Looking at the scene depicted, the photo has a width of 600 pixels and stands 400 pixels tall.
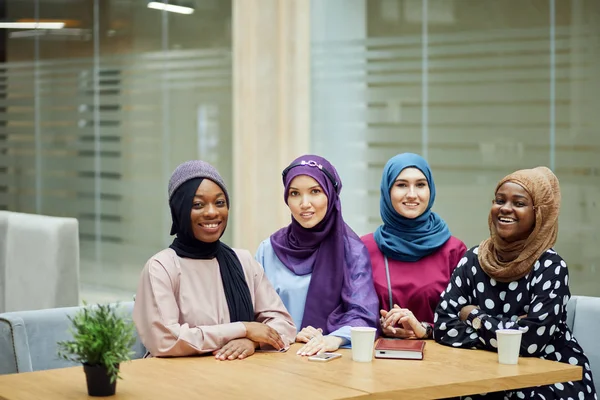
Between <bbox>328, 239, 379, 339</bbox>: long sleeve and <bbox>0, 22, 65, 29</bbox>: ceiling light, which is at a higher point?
<bbox>0, 22, 65, 29</bbox>: ceiling light

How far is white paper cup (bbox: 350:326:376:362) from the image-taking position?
3203 millimetres

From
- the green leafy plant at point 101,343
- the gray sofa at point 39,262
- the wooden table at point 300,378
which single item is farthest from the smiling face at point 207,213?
the gray sofa at point 39,262

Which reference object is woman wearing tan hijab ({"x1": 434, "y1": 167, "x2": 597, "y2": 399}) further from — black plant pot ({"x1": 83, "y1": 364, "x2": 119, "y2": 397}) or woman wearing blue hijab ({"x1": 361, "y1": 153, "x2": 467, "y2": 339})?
black plant pot ({"x1": 83, "y1": 364, "x2": 119, "y2": 397})

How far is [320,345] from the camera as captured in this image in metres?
3.44

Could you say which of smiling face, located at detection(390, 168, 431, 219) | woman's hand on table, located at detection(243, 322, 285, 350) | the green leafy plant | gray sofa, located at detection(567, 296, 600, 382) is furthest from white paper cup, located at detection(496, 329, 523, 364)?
the green leafy plant

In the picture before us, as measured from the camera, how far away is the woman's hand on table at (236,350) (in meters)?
3.28

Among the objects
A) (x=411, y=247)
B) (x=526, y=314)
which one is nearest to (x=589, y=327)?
(x=526, y=314)

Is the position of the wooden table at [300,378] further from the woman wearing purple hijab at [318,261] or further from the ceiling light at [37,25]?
the ceiling light at [37,25]

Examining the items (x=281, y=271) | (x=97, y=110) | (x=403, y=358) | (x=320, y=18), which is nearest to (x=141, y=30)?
(x=97, y=110)

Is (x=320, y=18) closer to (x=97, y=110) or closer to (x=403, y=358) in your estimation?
(x=97, y=110)

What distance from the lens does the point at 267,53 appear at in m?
6.99

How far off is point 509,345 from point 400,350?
0.38 m

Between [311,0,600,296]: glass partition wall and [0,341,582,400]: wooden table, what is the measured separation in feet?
7.63

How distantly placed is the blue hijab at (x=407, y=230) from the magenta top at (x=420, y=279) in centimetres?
3
